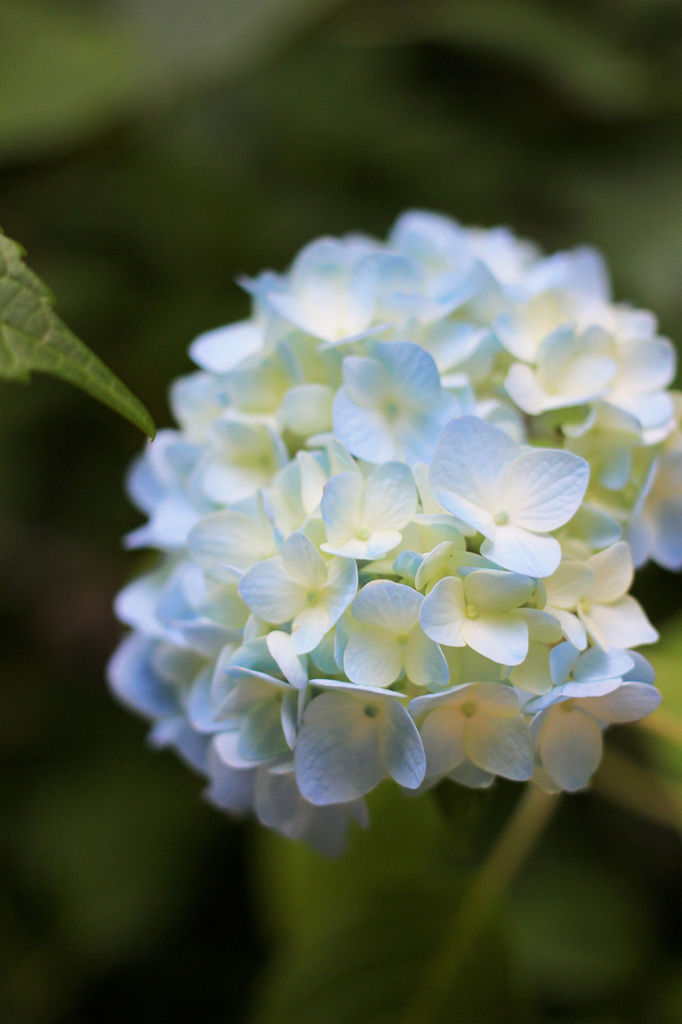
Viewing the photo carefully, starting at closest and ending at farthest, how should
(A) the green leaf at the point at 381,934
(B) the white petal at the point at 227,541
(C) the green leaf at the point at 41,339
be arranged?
(C) the green leaf at the point at 41,339 → (B) the white petal at the point at 227,541 → (A) the green leaf at the point at 381,934

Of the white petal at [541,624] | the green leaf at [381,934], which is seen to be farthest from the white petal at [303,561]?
the green leaf at [381,934]

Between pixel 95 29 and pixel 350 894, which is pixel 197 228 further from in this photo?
pixel 350 894

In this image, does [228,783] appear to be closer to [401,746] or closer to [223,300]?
[401,746]

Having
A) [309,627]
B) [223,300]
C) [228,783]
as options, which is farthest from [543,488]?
[223,300]

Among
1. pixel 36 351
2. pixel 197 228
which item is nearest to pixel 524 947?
pixel 36 351

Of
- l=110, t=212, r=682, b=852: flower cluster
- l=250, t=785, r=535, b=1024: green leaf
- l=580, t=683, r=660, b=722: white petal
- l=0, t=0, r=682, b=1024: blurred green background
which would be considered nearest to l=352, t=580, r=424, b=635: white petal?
l=110, t=212, r=682, b=852: flower cluster

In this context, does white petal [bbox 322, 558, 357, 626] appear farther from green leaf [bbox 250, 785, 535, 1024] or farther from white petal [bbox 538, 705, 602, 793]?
green leaf [bbox 250, 785, 535, 1024]

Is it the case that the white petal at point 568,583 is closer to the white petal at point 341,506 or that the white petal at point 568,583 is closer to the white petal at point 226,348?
the white petal at point 341,506
